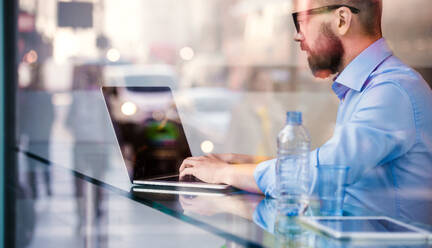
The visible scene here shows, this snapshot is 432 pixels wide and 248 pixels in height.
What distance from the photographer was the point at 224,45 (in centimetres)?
428

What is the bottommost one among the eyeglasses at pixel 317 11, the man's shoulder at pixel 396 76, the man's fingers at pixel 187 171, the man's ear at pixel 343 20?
the man's fingers at pixel 187 171

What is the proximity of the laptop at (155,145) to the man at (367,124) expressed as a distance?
87 millimetres

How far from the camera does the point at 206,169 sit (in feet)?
4.72

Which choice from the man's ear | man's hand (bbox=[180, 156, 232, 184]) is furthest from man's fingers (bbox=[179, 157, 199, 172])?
the man's ear

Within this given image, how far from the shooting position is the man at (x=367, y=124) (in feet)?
4.13

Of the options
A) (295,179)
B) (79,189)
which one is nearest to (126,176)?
(295,179)

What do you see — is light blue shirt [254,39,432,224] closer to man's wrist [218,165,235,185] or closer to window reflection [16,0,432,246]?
man's wrist [218,165,235,185]

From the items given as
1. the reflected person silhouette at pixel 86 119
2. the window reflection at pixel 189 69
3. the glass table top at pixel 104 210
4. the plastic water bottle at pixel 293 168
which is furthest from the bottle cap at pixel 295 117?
the reflected person silhouette at pixel 86 119

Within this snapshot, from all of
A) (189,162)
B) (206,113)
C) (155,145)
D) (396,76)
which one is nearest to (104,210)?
(206,113)

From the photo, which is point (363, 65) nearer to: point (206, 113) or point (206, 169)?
point (206, 169)

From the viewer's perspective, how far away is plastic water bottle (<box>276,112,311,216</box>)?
3.57 feet

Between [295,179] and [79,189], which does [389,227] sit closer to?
[295,179]

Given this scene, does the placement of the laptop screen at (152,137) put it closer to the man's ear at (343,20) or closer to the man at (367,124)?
the man at (367,124)

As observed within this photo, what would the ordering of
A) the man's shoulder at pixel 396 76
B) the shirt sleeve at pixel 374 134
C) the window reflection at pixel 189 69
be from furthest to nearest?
1. the window reflection at pixel 189 69
2. the man's shoulder at pixel 396 76
3. the shirt sleeve at pixel 374 134
